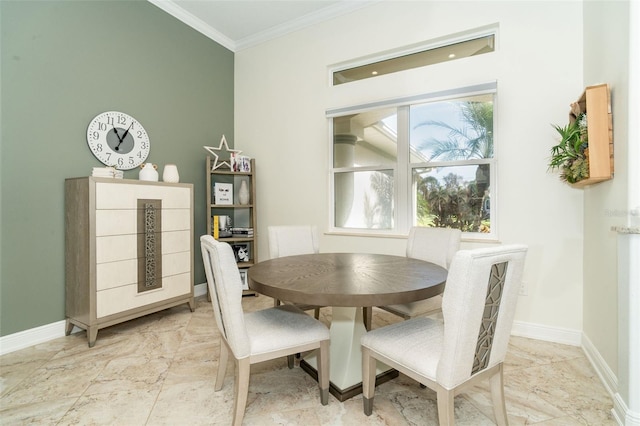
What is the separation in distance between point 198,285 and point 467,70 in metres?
3.68

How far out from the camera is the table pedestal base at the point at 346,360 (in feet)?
5.59

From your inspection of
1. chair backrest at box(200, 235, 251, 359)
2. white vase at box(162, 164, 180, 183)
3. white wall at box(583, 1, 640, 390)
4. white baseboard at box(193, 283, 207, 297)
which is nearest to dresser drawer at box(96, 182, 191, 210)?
white vase at box(162, 164, 180, 183)

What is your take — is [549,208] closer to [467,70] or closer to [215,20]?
[467,70]

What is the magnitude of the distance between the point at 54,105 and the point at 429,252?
10.5ft

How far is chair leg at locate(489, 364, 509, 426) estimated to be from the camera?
→ 54.2 inches

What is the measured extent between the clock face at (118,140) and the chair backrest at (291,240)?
5.33ft

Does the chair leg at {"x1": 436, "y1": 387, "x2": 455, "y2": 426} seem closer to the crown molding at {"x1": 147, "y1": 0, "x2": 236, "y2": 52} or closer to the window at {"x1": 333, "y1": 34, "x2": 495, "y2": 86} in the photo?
the window at {"x1": 333, "y1": 34, "x2": 495, "y2": 86}

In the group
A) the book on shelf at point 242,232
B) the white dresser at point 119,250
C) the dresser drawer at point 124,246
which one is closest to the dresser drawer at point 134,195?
the white dresser at point 119,250

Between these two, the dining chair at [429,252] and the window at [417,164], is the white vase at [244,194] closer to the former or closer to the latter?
the window at [417,164]

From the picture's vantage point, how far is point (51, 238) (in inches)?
96.3

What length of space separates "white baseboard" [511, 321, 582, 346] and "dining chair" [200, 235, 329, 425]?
6.20 feet

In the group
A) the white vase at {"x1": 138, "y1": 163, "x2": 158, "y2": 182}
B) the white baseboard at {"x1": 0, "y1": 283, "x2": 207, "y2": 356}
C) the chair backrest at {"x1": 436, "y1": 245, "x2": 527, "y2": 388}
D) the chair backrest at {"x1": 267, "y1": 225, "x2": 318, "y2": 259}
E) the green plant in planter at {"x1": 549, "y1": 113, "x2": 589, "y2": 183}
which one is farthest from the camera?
the white vase at {"x1": 138, "y1": 163, "x2": 158, "y2": 182}

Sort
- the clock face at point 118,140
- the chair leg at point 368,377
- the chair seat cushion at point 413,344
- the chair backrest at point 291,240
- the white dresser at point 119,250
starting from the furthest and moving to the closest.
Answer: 1. the clock face at point 118,140
2. the chair backrest at point 291,240
3. the white dresser at point 119,250
4. the chair leg at point 368,377
5. the chair seat cushion at point 413,344

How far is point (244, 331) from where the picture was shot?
1.39 m
